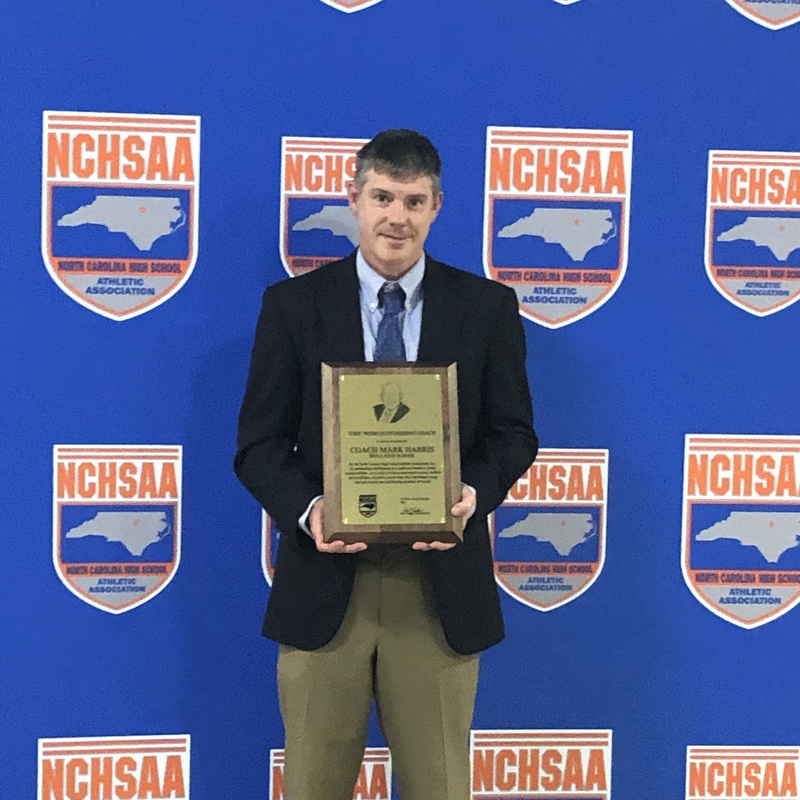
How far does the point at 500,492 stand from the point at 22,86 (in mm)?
1280

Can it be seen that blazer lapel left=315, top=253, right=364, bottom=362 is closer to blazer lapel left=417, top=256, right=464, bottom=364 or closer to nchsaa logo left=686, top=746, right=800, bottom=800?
blazer lapel left=417, top=256, right=464, bottom=364

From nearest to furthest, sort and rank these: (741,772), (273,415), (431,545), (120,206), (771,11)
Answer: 1. (431,545)
2. (273,415)
3. (120,206)
4. (771,11)
5. (741,772)

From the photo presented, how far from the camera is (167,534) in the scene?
2.18 meters

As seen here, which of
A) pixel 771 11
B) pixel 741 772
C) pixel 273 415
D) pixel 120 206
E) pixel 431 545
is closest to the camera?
pixel 431 545

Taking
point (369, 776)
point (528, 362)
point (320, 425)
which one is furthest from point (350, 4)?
point (369, 776)

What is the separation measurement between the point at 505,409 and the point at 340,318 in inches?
12.9

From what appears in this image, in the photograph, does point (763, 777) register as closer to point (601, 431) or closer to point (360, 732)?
point (601, 431)

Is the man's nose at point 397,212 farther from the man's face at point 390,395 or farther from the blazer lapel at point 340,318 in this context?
the man's face at point 390,395

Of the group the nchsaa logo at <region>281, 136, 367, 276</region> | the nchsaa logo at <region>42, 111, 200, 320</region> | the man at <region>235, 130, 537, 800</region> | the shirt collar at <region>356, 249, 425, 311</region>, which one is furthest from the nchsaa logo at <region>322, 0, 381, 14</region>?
the shirt collar at <region>356, 249, 425, 311</region>

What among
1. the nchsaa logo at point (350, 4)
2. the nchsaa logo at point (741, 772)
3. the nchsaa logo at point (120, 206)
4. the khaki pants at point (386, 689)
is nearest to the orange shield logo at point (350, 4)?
the nchsaa logo at point (350, 4)

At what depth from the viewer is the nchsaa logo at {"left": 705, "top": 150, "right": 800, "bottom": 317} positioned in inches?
87.6

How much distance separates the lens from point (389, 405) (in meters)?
1.63

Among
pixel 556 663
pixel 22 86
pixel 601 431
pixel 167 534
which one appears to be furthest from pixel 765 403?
pixel 22 86

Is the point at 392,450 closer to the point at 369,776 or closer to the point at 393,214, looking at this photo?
the point at 393,214
